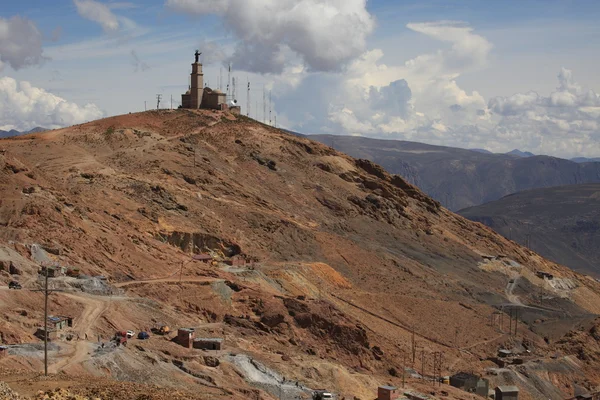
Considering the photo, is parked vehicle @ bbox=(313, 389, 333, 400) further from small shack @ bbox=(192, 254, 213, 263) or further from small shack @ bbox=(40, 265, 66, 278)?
small shack @ bbox=(192, 254, 213, 263)

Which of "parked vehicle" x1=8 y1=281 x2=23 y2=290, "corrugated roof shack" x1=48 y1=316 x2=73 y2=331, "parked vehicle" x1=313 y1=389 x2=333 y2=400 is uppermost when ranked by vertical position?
"parked vehicle" x1=8 y1=281 x2=23 y2=290

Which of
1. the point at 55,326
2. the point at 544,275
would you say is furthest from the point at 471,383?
the point at 544,275

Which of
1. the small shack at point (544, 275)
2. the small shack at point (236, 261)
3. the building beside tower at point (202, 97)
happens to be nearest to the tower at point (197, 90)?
the building beside tower at point (202, 97)

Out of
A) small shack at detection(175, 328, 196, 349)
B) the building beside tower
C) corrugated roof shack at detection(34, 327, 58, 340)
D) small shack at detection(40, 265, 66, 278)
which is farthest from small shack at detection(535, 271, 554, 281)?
corrugated roof shack at detection(34, 327, 58, 340)

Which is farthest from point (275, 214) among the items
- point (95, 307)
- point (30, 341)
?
point (30, 341)

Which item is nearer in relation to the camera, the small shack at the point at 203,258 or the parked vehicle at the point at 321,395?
the parked vehicle at the point at 321,395

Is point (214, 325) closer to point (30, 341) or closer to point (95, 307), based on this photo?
point (95, 307)

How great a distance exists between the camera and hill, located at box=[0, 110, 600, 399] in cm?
4916

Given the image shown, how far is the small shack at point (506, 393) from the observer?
6288 cm

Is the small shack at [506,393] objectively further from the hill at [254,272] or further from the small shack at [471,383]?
the hill at [254,272]

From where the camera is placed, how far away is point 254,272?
7188 cm

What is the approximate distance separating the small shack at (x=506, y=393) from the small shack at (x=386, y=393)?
1357cm

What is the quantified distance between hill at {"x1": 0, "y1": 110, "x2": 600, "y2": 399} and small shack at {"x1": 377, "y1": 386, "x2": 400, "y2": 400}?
57.7 inches

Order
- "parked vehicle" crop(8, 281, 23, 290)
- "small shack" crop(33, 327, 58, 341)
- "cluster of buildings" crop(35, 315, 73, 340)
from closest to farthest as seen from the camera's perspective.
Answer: "small shack" crop(33, 327, 58, 341)
"cluster of buildings" crop(35, 315, 73, 340)
"parked vehicle" crop(8, 281, 23, 290)
